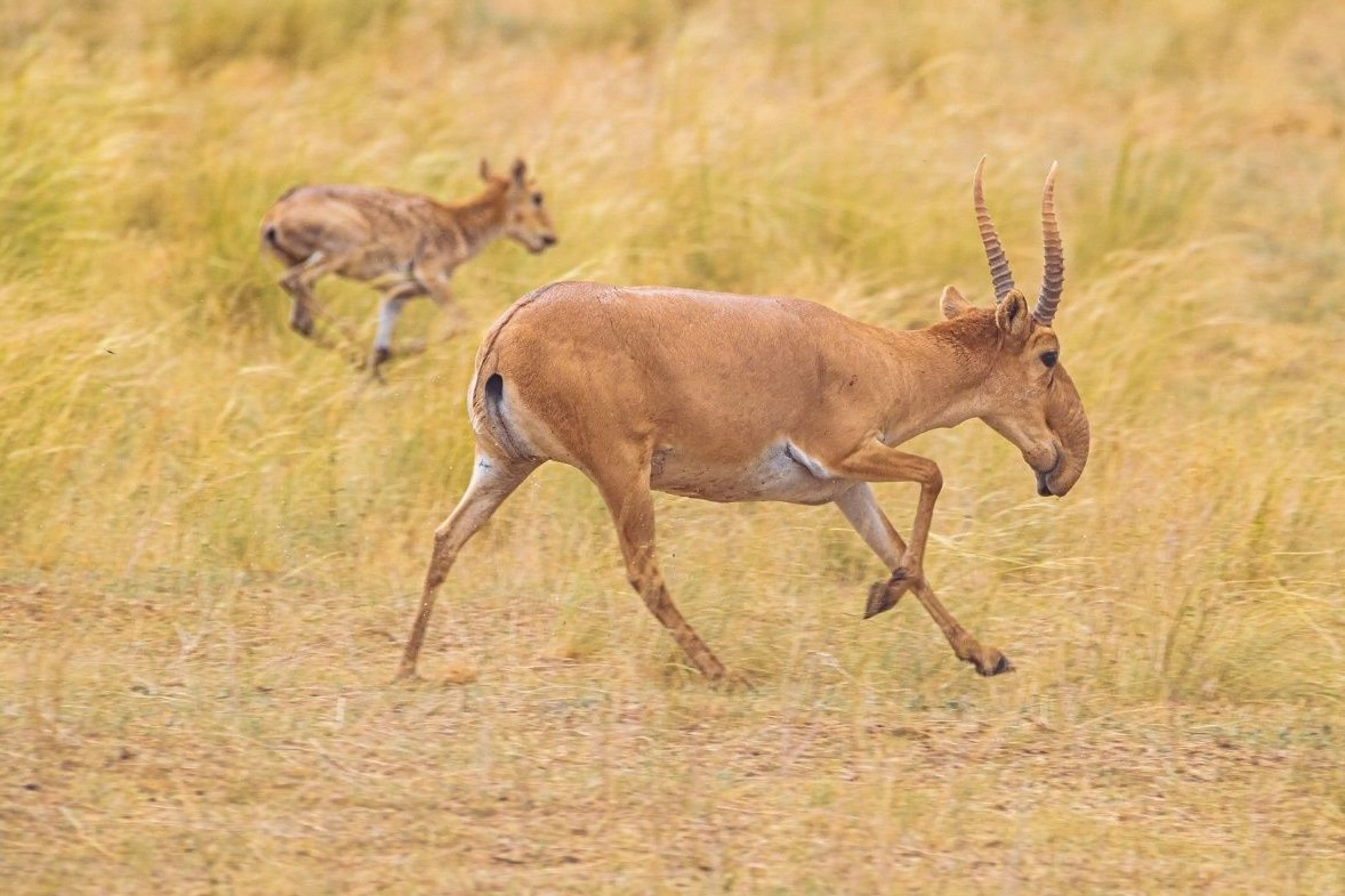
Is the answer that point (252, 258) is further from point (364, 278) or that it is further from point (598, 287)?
point (598, 287)

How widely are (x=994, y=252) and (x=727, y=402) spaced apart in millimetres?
1110

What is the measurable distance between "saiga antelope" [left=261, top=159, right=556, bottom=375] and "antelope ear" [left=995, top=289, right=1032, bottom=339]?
346 centimetres

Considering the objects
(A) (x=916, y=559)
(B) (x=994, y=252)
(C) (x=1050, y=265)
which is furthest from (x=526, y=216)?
(A) (x=916, y=559)

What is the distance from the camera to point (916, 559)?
6828 millimetres

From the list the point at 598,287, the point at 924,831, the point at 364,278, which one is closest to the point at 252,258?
the point at 364,278

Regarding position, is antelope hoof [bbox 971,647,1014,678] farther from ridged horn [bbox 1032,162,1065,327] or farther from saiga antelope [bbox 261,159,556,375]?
saiga antelope [bbox 261,159,556,375]

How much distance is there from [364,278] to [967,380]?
4338 mm

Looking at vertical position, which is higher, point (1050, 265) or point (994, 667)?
point (1050, 265)

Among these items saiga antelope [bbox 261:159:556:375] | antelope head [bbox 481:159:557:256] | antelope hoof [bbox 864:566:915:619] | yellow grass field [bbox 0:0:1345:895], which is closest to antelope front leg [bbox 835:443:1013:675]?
antelope hoof [bbox 864:566:915:619]

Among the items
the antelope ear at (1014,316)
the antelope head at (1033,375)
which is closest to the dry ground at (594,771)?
the antelope head at (1033,375)

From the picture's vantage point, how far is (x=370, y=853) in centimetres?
540

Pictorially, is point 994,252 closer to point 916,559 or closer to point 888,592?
point 916,559

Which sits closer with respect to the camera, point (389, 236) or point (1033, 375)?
point (1033, 375)

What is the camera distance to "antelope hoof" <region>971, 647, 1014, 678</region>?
22.9 ft
